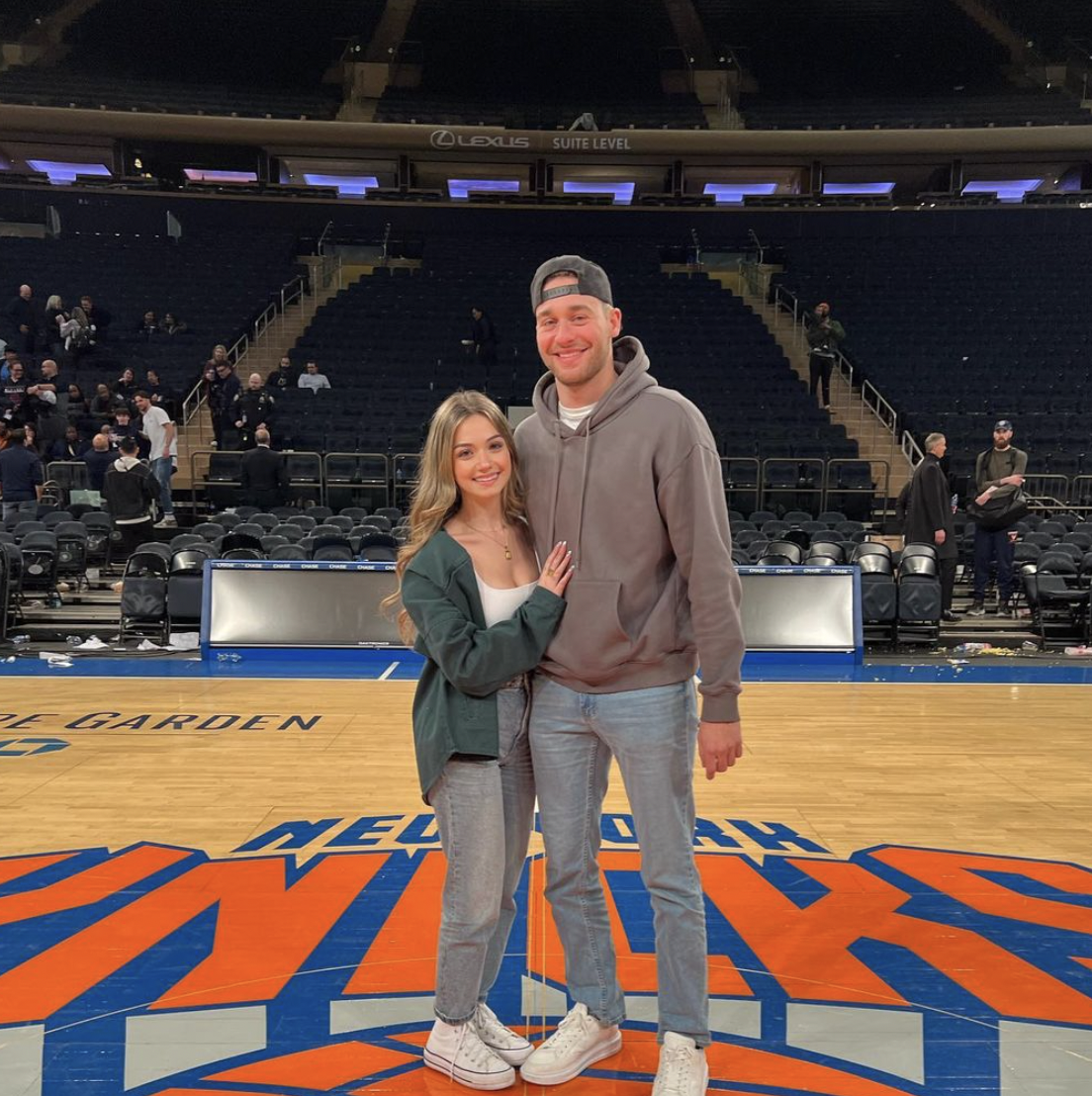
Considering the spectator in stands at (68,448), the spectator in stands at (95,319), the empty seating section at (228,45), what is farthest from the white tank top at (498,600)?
the empty seating section at (228,45)

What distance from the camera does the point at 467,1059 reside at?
2.50 m

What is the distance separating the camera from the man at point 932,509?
30.1 feet

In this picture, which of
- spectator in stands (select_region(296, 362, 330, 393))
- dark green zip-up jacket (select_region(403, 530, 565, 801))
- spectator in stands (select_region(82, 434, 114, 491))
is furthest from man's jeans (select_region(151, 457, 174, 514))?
dark green zip-up jacket (select_region(403, 530, 565, 801))

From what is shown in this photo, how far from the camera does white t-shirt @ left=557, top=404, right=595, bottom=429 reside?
8.19 ft

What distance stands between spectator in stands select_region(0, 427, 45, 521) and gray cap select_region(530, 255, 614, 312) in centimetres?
1093

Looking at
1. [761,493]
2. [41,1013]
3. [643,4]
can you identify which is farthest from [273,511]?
[643,4]

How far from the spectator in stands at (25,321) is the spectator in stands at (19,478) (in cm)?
658

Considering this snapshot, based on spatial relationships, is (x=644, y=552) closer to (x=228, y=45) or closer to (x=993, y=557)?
(x=993, y=557)

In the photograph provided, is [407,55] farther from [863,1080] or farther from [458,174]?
[863,1080]

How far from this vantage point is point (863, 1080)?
2543mm

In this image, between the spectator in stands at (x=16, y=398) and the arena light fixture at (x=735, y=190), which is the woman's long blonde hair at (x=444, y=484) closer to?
the spectator in stands at (x=16, y=398)

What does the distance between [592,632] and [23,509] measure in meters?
11.0

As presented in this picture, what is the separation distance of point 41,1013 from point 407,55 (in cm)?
2745

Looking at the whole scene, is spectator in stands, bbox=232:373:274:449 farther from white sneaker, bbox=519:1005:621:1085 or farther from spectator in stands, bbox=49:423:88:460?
white sneaker, bbox=519:1005:621:1085
